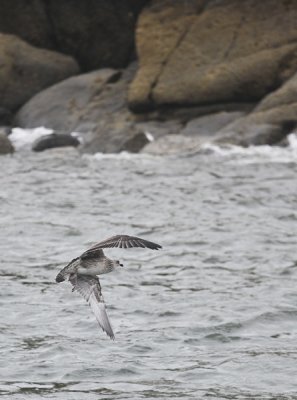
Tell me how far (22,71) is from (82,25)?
2580 millimetres

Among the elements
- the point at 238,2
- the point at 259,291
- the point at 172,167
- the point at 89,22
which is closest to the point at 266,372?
the point at 259,291

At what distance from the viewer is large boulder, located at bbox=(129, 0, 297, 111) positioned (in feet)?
83.4

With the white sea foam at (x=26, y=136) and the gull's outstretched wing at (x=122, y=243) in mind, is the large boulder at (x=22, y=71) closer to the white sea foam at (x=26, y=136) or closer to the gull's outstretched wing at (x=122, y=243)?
the white sea foam at (x=26, y=136)

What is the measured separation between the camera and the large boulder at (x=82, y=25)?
30891 mm

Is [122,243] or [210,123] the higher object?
[210,123]

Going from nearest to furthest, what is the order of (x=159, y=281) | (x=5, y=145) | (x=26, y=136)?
(x=159, y=281) < (x=5, y=145) < (x=26, y=136)

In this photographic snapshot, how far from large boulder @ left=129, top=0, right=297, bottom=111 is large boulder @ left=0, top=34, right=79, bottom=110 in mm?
3643

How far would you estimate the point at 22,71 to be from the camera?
29.4 meters

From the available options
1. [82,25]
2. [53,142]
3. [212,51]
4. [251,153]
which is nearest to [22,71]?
[82,25]

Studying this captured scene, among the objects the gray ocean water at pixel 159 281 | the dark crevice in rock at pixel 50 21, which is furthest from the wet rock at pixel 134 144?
the dark crevice in rock at pixel 50 21

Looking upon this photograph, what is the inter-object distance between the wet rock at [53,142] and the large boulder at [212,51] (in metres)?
1.87

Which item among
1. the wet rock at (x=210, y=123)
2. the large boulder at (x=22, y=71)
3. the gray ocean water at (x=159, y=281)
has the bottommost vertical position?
the gray ocean water at (x=159, y=281)

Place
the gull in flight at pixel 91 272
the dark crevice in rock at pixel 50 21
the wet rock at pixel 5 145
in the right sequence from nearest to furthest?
the gull in flight at pixel 91 272 → the wet rock at pixel 5 145 → the dark crevice in rock at pixel 50 21

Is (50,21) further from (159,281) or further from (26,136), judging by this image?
(159,281)
